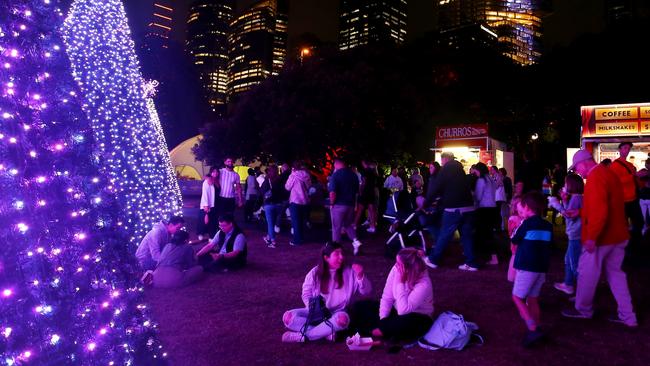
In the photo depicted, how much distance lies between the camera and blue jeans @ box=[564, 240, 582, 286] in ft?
20.5

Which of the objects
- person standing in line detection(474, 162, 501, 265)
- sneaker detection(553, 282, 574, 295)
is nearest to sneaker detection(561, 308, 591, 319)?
sneaker detection(553, 282, 574, 295)

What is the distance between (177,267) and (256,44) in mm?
89179

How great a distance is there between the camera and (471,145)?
675 inches

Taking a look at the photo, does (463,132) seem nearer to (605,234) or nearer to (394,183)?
(394,183)

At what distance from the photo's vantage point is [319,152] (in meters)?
23.2

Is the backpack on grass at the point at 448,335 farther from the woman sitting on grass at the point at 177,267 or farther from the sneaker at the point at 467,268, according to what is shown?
the woman sitting on grass at the point at 177,267

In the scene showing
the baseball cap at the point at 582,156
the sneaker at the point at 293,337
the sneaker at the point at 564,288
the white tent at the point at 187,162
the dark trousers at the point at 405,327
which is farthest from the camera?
the white tent at the point at 187,162

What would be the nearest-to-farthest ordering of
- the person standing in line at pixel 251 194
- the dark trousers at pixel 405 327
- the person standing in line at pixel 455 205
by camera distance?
the dark trousers at pixel 405 327
the person standing in line at pixel 455 205
the person standing in line at pixel 251 194

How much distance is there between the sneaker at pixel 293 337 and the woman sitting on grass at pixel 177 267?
2.89 meters

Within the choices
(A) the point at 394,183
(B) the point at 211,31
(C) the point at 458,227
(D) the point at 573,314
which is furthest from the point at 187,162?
(B) the point at 211,31

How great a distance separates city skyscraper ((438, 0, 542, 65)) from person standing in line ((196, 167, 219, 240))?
5682 centimetres

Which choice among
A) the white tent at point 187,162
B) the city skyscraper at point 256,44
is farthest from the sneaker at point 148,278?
the city skyscraper at point 256,44

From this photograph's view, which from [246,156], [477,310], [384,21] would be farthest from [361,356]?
[384,21]

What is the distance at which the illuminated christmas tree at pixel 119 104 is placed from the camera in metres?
10.8
